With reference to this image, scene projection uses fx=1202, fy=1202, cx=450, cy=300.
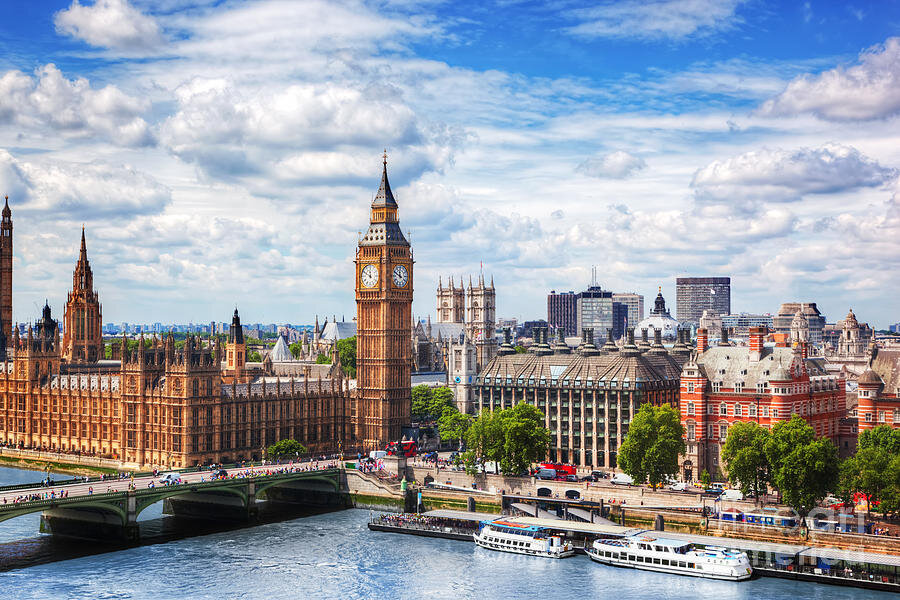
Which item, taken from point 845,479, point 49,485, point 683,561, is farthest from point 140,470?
point 845,479

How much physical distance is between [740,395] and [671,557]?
33862 mm

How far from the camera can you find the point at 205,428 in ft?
486

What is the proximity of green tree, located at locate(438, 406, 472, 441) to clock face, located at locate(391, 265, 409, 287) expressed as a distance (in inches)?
786

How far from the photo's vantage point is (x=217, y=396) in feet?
488

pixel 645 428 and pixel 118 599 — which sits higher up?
pixel 645 428

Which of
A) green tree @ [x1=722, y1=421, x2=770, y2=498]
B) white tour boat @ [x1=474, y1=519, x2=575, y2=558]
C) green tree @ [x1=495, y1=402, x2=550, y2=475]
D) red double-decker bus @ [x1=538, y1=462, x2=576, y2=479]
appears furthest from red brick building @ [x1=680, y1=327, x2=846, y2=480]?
white tour boat @ [x1=474, y1=519, x2=575, y2=558]

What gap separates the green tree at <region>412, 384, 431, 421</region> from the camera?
183125 millimetres

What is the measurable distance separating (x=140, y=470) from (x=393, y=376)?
36452 mm

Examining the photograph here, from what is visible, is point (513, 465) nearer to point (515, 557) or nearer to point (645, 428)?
point (645, 428)

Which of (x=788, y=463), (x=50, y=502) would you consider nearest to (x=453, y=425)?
(x=788, y=463)

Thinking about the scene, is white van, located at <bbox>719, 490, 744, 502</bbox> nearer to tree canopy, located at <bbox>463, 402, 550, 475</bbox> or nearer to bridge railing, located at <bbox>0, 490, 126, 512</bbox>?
tree canopy, located at <bbox>463, 402, 550, 475</bbox>

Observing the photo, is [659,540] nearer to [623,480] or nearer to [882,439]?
[623,480]

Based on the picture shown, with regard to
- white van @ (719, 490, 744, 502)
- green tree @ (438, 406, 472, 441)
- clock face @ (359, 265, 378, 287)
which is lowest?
white van @ (719, 490, 744, 502)

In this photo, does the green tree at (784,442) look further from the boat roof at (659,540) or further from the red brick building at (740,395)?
the red brick building at (740,395)
